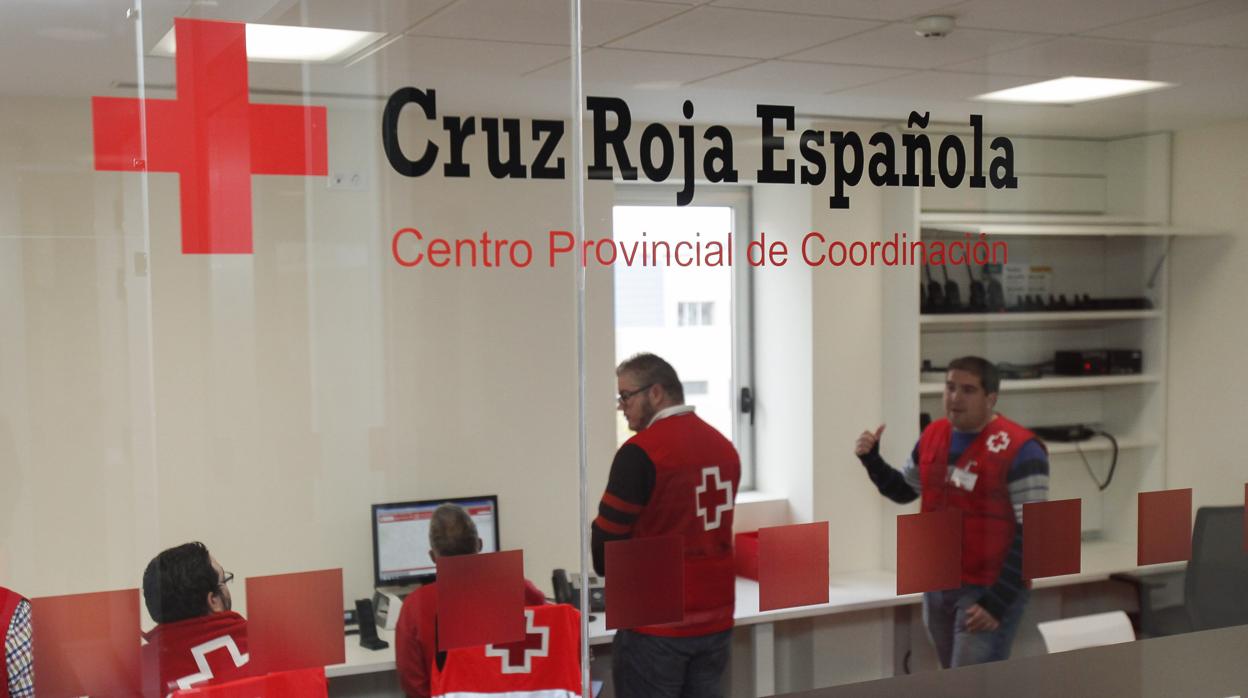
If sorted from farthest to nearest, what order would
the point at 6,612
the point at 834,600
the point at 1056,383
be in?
the point at 1056,383 → the point at 834,600 → the point at 6,612

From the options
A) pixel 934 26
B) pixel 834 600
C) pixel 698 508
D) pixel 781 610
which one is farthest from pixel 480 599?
pixel 934 26

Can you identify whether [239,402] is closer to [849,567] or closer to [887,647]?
[849,567]

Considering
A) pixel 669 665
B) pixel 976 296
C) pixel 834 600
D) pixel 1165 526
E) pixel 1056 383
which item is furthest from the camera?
pixel 1165 526

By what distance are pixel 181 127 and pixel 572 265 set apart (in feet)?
2.31

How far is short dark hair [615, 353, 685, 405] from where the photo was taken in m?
2.03

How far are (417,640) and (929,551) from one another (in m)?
1.09

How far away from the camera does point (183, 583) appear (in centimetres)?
182

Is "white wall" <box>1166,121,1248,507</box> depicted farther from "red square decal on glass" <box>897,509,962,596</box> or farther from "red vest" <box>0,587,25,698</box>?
"red vest" <box>0,587,25,698</box>

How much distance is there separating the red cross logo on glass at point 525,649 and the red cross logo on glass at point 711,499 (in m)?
0.38

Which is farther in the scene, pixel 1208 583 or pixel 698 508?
pixel 1208 583

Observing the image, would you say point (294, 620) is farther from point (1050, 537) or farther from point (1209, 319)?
point (1209, 319)

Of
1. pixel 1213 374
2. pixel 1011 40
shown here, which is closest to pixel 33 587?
pixel 1011 40

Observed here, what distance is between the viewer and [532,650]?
6.63 ft

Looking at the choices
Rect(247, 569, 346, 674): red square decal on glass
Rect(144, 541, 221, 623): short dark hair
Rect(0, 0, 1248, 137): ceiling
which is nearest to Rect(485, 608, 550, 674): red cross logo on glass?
Rect(247, 569, 346, 674): red square decal on glass
